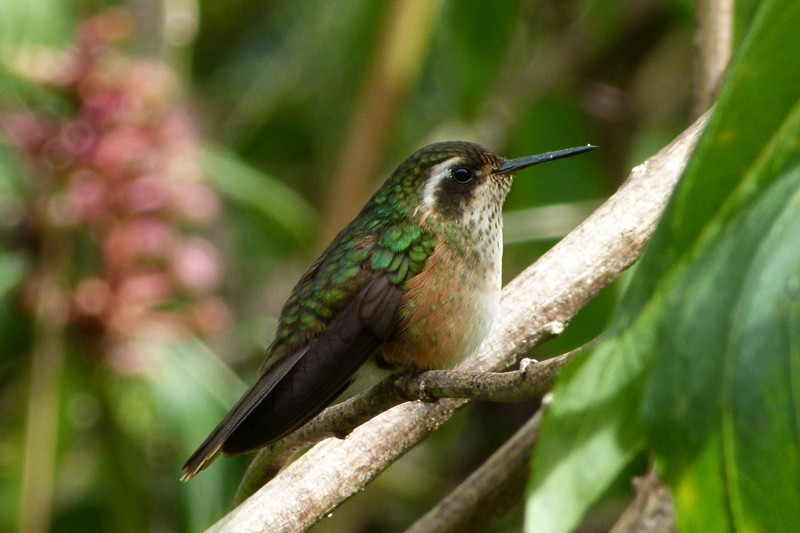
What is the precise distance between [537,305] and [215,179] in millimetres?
2409

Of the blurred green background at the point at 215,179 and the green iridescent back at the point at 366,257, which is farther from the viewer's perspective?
the blurred green background at the point at 215,179

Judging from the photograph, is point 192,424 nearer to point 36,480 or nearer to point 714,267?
point 36,480

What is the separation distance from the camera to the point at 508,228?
4336 mm

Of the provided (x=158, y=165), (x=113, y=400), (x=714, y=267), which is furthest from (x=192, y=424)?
(x=714, y=267)

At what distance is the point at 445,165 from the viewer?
319cm

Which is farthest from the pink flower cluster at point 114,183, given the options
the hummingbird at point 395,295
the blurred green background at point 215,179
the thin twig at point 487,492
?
the thin twig at point 487,492

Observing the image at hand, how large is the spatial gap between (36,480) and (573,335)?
1.94 m

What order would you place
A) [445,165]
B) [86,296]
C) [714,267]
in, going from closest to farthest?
[714,267] < [445,165] < [86,296]

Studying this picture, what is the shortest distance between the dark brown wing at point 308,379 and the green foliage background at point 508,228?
2.28ft

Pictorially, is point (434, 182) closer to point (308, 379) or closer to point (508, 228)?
point (308, 379)

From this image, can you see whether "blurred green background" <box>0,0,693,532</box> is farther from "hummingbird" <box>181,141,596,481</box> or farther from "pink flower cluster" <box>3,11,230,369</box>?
"hummingbird" <box>181,141,596,481</box>

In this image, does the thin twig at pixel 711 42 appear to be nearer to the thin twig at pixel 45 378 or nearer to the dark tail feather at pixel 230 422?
the dark tail feather at pixel 230 422

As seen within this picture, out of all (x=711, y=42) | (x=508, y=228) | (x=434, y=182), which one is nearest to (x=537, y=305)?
(x=434, y=182)

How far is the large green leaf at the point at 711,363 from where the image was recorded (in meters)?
0.94
